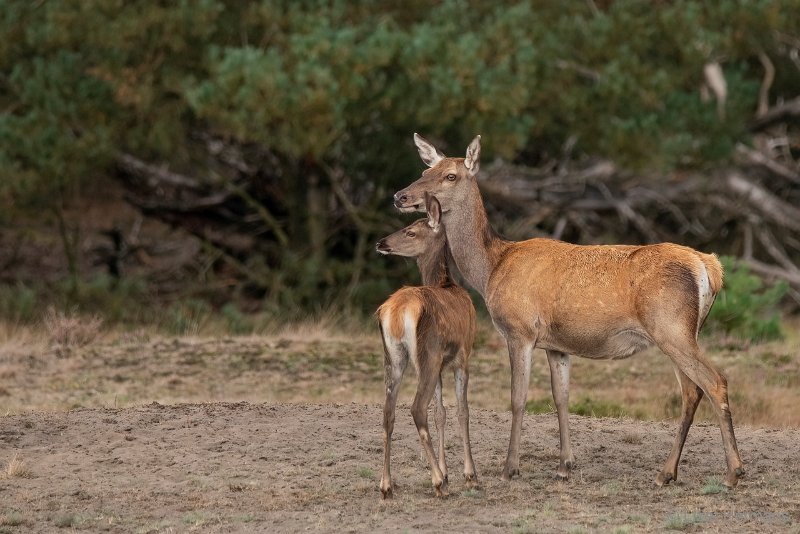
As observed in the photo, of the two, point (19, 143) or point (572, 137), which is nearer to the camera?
point (19, 143)

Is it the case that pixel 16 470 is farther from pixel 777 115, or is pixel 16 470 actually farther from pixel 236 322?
pixel 777 115

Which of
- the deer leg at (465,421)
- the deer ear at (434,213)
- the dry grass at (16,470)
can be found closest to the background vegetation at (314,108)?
the deer ear at (434,213)

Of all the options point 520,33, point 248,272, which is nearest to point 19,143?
point 248,272

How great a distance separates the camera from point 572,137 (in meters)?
22.6

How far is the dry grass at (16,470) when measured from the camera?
9.79 m

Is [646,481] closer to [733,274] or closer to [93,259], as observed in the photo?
[733,274]

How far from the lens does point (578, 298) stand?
953cm

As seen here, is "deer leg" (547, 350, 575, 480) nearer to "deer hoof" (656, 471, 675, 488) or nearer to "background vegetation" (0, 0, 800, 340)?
"deer hoof" (656, 471, 675, 488)

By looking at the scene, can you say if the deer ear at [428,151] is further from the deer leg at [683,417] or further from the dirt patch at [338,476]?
the deer leg at [683,417]

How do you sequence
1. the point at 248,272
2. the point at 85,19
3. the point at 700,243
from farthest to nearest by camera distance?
the point at 700,243 → the point at 248,272 → the point at 85,19

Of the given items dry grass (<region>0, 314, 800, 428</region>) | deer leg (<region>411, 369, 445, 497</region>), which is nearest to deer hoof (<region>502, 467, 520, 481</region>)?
deer leg (<region>411, 369, 445, 497</region>)

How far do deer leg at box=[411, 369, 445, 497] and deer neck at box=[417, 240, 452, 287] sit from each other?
1.29 m

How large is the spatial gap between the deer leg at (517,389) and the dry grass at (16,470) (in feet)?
10.8

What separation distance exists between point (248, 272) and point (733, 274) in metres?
7.42
